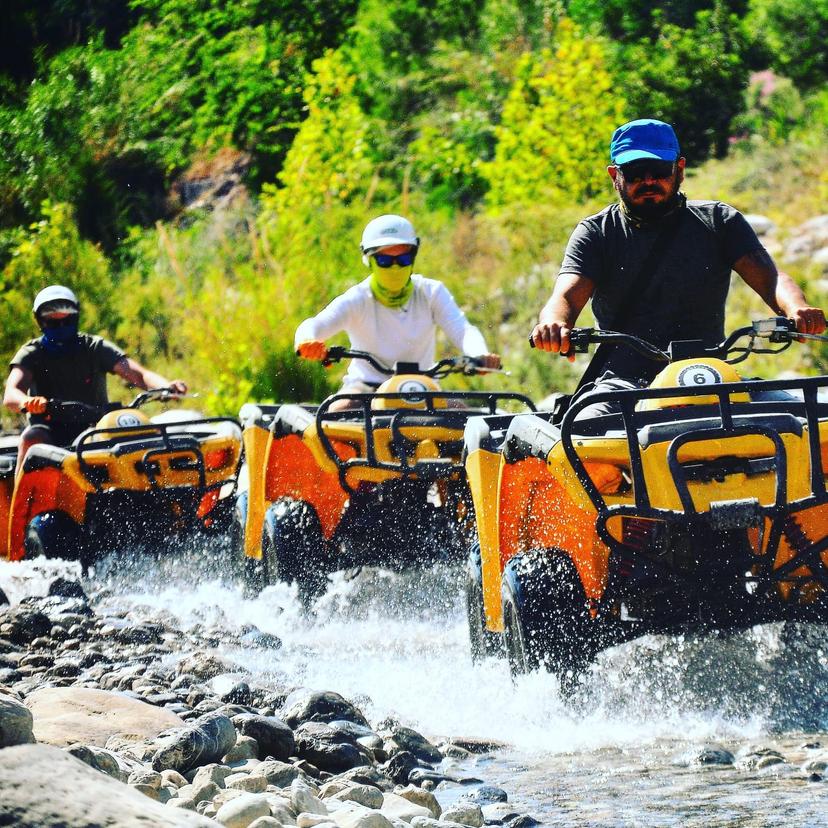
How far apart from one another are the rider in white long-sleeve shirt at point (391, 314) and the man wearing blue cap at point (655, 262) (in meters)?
2.79

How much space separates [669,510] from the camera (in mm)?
4672

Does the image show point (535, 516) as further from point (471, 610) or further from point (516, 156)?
point (516, 156)

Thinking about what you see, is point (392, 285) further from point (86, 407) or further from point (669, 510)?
point (669, 510)

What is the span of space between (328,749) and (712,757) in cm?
116

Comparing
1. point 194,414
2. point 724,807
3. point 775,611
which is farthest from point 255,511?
point 194,414

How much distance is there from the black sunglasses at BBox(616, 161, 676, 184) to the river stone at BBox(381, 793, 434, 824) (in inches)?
101

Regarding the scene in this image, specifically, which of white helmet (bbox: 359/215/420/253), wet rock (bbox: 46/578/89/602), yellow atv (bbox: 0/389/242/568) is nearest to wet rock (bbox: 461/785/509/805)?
wet rock (bbox: 46/578/89/602)

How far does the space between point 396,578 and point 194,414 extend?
23.4ft

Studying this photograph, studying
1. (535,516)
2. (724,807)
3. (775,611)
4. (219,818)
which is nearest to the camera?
(219,818)

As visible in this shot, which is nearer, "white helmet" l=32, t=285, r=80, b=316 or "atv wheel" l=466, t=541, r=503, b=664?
"atv wheel" l=466, t=541, r=503, b=664

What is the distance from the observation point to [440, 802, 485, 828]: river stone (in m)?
4.14

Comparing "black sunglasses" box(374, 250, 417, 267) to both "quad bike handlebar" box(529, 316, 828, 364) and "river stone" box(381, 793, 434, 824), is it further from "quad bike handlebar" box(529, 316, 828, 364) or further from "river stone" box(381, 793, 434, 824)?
"river stone" box(381, 793, 434, 824)

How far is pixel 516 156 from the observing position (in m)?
22.4

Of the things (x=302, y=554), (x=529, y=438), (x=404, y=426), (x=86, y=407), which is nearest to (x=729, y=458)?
(x=529, y=438)
